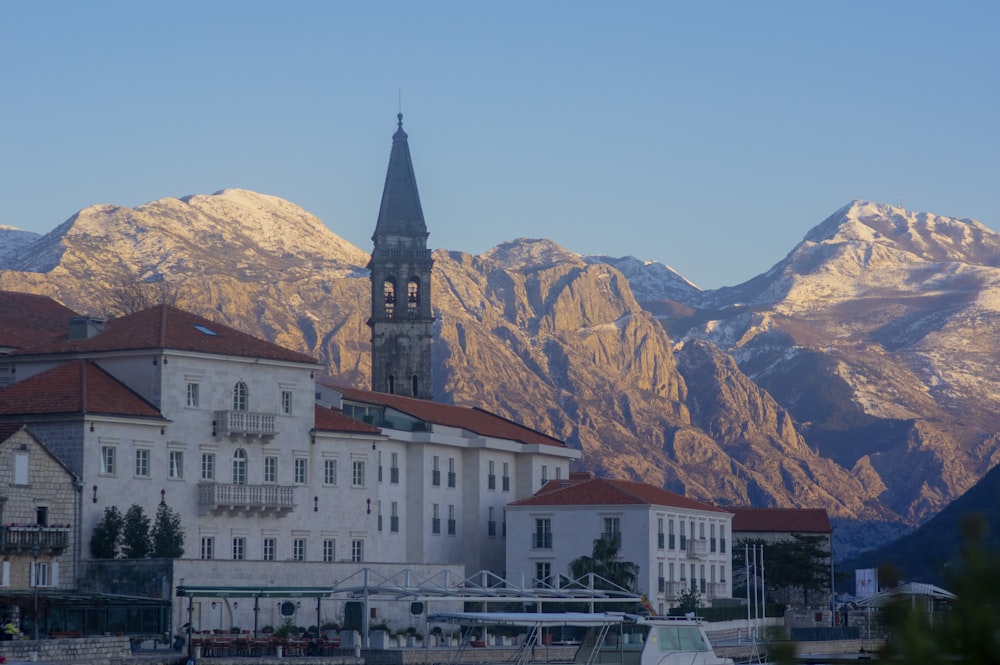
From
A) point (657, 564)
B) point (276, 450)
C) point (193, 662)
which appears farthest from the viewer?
point (657, 564)

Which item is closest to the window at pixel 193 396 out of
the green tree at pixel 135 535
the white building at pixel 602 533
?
the green tree at pixel 135 535

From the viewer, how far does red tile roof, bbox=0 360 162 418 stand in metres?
68.4

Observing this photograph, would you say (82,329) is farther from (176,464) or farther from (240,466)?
(240,466)

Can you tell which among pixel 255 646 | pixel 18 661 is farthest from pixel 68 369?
pixel 18 661

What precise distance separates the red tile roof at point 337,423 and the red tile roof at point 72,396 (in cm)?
1088

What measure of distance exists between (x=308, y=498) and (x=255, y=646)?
839 inches

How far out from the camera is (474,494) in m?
94.2

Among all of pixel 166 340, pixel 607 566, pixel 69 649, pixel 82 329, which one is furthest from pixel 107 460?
pixel 607 566

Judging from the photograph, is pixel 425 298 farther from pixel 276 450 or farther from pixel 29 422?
pixel 29 422

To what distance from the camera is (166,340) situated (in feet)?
240

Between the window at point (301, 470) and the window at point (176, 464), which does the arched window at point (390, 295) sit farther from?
the window at point (176, 464)

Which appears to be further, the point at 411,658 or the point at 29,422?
the point at 29,422

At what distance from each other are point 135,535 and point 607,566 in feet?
79.8

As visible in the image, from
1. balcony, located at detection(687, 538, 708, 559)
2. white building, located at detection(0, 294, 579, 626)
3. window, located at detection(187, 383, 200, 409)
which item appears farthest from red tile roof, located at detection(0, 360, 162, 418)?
balcony, located at detection(687, 538, 708, 559)
